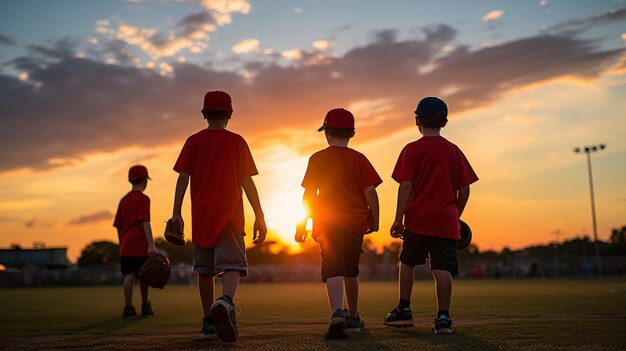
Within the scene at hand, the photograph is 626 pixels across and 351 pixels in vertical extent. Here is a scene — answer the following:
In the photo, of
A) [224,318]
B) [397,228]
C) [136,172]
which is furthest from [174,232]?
[136,172]

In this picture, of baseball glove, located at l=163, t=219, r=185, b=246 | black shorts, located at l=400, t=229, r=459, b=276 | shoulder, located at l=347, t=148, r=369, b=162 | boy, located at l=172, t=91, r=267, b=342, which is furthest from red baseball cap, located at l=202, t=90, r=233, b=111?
black shorts, located at l=400, t=229, r=459, b=276

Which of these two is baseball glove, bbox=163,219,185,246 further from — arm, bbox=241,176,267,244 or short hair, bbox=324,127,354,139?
short hair, bbox=324,127,354,139

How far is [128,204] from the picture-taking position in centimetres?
1020

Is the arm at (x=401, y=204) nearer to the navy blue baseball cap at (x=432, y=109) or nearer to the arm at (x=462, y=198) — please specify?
the arm at (x=462, y=198)

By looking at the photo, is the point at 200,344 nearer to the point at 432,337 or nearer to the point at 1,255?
the point at 432,337

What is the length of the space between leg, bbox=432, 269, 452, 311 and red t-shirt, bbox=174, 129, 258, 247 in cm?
195

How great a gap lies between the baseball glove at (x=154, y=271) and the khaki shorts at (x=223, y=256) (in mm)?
3690

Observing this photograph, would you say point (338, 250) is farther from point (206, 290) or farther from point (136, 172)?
point (136, 172)

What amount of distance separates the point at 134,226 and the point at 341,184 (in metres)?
4.77

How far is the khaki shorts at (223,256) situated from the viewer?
6117mm

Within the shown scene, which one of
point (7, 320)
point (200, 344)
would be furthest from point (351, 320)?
point (7, 320)

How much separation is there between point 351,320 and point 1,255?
331 ft

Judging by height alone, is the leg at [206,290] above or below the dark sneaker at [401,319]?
above

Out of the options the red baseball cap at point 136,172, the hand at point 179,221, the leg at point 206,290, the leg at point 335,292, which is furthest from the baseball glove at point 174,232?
the red baseball cap at point 136,172
